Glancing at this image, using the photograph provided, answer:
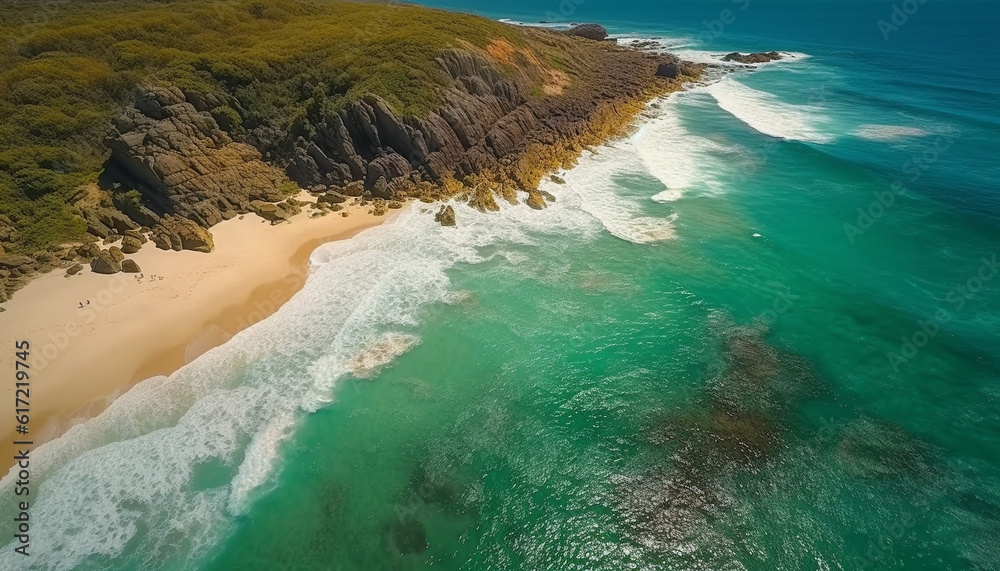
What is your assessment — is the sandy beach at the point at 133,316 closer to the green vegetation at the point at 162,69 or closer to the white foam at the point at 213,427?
the white foam at the point at 213,427

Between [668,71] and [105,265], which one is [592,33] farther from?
[105,265]

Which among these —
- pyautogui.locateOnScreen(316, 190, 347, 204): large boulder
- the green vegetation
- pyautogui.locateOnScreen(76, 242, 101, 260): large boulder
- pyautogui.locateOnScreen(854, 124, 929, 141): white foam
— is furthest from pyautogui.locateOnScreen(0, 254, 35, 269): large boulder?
pyautogui.locateOnScreen(854, 124, 929, 141): white foam

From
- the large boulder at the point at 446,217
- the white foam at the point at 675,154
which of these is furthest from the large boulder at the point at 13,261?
the white foam at the point at 675,154

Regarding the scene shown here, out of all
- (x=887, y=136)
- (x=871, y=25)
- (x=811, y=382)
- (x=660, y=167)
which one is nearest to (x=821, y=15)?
(x=871, y=25)

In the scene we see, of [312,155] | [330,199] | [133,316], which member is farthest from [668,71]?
[133,316]

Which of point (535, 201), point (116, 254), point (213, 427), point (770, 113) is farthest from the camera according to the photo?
point (770, 113)

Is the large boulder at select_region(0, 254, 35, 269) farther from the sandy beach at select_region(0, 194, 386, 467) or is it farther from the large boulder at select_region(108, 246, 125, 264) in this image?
the large boulder at select_region(108, 246, 125, 264)
